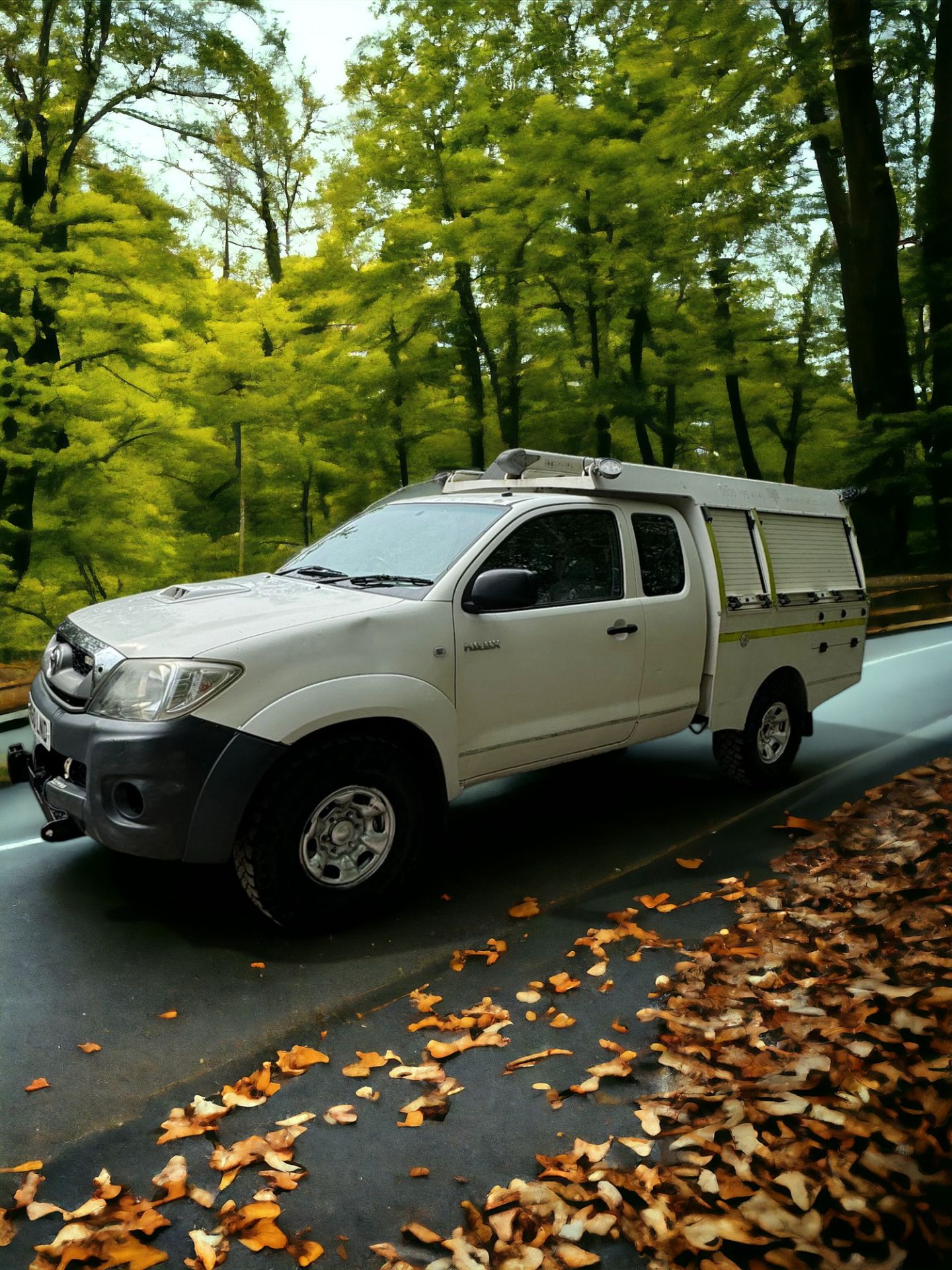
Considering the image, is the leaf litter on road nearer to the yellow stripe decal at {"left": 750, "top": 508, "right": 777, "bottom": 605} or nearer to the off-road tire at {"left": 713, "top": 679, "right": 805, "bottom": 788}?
the off-road tire at {"left": 713, "top": 679, "right": 805, "bottom": 788}

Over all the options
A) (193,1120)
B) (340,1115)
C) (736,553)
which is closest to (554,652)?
(736,553)

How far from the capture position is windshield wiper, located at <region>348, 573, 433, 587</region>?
4988 mm

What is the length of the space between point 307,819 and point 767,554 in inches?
161

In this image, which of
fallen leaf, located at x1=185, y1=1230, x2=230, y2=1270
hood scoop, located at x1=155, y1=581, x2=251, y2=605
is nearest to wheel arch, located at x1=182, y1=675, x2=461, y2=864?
hood scoop, located at x1=155, y1=581, x2=251, y2=605

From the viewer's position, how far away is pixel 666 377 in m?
19.8

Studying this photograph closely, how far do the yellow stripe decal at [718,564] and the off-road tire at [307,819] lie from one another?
2577 millimetres

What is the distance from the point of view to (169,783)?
13.1 ft

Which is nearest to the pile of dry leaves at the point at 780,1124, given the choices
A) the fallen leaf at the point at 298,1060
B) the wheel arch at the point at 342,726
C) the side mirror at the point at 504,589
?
the fallen leaf at the point at 298,1060

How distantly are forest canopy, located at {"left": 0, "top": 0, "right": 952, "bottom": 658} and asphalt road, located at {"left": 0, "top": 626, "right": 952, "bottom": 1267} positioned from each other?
40.2ft

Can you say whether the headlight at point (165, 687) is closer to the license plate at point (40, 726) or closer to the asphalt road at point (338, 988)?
the license plate at point (40, 726)

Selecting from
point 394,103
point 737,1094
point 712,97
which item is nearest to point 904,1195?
point 737,1094

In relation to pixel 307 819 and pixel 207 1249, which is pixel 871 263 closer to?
pixel 307 819

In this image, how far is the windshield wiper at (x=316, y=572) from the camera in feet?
17.7

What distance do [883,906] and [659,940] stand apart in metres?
1.15
